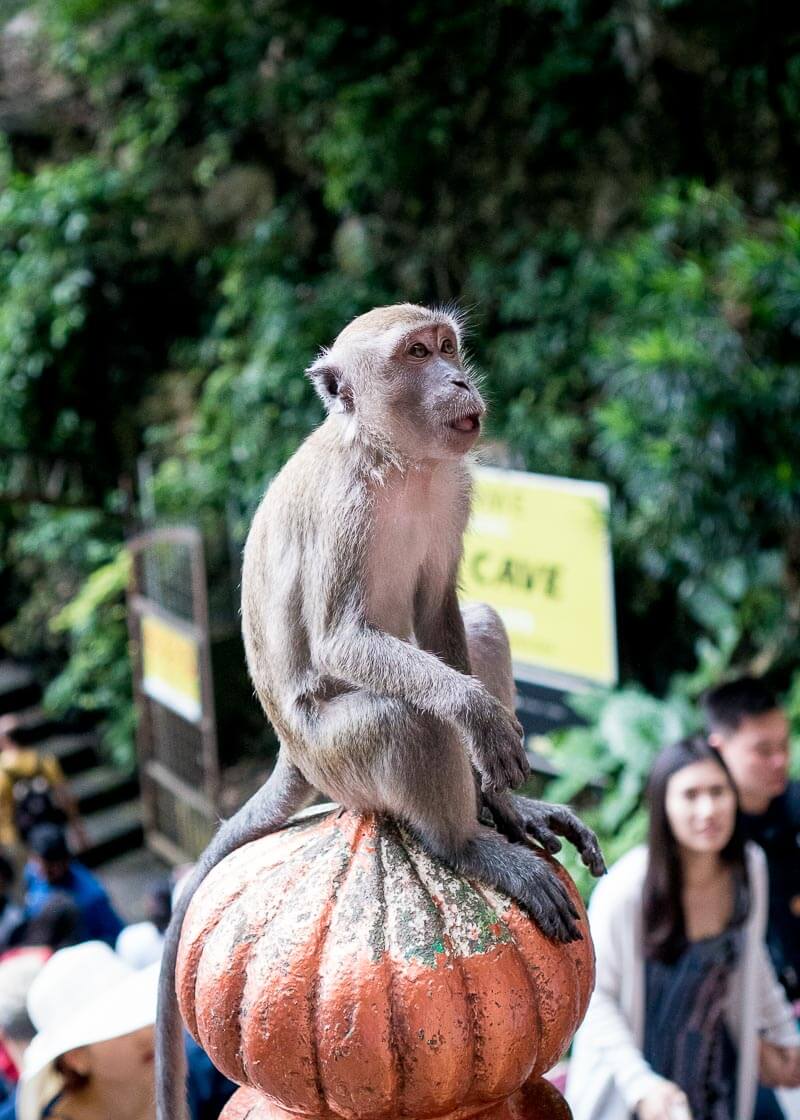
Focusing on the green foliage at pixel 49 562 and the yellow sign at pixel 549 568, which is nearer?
the yellow sign at pixel 549 568

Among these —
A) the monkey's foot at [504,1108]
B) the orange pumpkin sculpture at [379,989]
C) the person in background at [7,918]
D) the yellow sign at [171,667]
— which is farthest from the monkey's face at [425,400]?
the yellow sign at [171,667]

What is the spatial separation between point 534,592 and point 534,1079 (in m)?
3.64

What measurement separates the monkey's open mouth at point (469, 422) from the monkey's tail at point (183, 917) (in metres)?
0.64

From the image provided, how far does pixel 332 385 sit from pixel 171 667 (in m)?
5.94

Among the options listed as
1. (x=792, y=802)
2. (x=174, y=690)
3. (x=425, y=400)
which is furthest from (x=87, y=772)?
(x=425, y=400)

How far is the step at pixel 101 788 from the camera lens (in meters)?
9.67

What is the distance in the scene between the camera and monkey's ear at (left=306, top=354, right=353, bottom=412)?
2092 millimetres

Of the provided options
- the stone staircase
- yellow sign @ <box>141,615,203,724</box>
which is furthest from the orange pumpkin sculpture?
the stone staircase

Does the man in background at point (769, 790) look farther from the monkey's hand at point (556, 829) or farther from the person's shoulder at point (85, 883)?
the person's shoulder at point (85, 883)

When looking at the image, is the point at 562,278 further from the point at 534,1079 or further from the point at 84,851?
the point at 534,1079

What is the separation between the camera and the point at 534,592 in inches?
208

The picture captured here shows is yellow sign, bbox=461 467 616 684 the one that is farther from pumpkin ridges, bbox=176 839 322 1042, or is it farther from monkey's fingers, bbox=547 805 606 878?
pumpkin ridges, bbox=176 839 322 1042

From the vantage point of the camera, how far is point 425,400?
2.06 metres

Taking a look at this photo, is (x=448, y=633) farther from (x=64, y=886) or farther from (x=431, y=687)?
(x=64, y=886)
